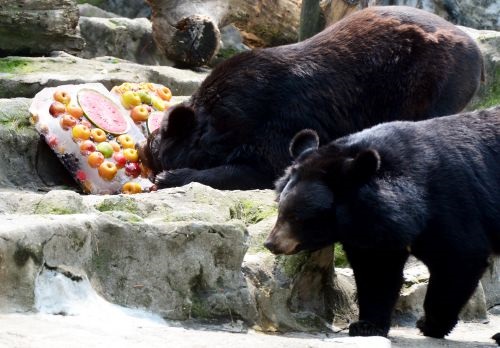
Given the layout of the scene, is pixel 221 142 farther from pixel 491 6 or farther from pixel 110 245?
pixel 491 6

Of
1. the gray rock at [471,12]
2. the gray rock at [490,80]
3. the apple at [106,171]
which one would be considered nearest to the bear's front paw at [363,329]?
the apple at [106,171]

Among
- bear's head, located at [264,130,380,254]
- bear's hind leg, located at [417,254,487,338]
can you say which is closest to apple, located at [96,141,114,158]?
bear's head, located at [264,130,380,254]

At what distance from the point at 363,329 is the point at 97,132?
3.46 m

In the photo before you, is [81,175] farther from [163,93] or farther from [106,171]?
[163,93]

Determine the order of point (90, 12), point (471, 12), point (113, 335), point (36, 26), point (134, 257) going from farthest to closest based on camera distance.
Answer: point (90, 12), point (471, 12), point (36, 26), point (134, 257), point (113, 335)

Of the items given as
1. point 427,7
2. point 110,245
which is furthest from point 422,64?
point 427,7

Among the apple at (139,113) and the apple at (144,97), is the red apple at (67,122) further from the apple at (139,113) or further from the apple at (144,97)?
the apple at (144,97)

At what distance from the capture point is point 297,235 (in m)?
5.67

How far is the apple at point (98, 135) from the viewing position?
8.42 meters

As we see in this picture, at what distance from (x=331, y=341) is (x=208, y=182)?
3.44 metres

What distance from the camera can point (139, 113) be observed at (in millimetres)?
8945

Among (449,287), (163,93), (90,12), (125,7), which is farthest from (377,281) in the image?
(125,7)

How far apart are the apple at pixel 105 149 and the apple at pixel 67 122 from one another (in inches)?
10.6

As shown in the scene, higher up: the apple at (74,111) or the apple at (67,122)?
the apple at (74,111)
